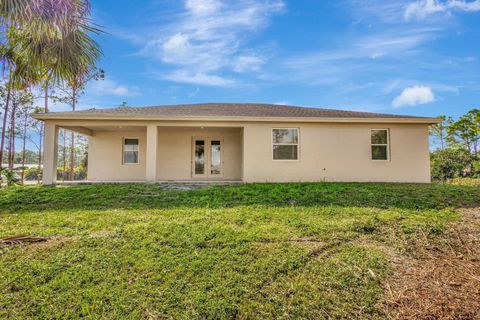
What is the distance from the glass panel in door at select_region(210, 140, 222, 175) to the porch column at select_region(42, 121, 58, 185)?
641cm

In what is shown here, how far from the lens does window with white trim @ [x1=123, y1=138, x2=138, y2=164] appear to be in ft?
41.4

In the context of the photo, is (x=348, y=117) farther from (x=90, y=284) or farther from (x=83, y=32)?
(x=90, y=284)

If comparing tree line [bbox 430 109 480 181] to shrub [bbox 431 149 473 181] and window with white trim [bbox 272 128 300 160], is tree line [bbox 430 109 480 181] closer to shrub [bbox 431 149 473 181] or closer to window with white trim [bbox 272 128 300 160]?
shrub [bbox 431 149 473 181]

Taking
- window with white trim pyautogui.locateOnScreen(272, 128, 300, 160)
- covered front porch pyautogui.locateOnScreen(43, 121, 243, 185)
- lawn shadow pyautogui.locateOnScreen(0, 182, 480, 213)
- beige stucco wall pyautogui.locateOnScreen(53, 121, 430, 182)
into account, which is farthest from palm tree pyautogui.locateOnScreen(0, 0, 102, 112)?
window with white trim pyautogui.locateOnScreen(272, 128, 300, 160)

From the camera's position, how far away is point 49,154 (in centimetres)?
997

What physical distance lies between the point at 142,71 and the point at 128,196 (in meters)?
14.6

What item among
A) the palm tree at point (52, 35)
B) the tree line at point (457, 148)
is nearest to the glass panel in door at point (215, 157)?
the palm tree at point (52, 35)

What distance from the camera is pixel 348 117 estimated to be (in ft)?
34.5

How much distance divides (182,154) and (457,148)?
2024 cm

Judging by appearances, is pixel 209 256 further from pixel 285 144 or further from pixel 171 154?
pixel 171 154

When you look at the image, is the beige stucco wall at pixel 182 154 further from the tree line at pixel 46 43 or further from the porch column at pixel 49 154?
the tree line at pixel 46 43

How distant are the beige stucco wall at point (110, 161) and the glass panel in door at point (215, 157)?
329 centimetres

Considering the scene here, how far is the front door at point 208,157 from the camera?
12586 mm

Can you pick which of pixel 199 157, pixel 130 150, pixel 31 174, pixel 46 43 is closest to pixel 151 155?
pixel 199 157
